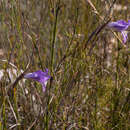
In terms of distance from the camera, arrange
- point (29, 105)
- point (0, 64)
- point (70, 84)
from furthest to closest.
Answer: point (29, 105)
point (0, 64)
point (70, 84)

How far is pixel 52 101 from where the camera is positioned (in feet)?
4.65

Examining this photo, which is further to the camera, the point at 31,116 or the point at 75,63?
the point at 31,116

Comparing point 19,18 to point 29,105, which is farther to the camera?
point 29,105

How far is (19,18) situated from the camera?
1345 millimetres

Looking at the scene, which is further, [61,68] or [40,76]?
[61,68]

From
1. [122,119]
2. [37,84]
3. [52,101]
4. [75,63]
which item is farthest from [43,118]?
[122,119]

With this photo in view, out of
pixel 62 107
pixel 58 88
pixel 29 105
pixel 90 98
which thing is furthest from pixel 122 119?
pixel 29 105

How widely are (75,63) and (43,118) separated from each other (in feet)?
1.24

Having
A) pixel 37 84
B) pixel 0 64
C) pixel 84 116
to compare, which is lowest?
pixel 84 116

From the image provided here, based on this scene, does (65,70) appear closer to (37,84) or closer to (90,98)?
(37,84)

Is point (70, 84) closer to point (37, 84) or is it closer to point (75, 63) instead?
point (75, 63)

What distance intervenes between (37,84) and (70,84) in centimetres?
31

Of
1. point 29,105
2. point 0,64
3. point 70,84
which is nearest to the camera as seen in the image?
point 70,84

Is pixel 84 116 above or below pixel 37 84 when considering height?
below
